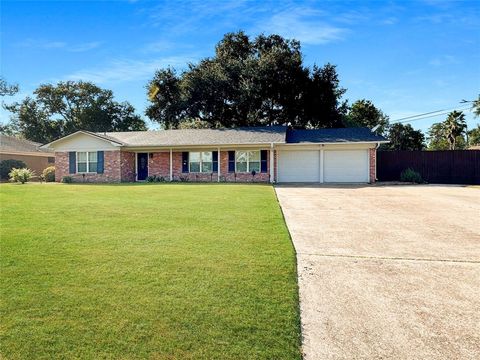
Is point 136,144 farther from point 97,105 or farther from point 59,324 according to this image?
point 97,105

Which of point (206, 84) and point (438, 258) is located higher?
point (206, 84)

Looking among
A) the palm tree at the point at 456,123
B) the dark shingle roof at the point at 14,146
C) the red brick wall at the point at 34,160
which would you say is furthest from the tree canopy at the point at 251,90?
the palm tree at the point at 456,123

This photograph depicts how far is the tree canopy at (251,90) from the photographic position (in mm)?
27656

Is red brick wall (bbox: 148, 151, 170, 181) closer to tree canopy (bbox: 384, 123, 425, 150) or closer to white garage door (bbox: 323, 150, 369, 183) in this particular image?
white garage door (bbox: 323, 150, 369, 183)

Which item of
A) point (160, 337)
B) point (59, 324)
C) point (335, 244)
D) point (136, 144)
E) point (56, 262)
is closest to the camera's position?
point (160, 337)

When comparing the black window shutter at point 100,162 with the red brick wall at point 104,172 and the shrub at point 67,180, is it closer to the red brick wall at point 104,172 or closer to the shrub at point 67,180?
the red brick wall at point 104,172

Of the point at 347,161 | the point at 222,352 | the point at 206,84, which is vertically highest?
the point at 206,84

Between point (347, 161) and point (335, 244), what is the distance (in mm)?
15279

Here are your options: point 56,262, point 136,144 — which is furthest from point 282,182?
point 56,262

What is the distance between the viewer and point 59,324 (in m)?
2.86

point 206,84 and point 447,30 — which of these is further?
point 206,84

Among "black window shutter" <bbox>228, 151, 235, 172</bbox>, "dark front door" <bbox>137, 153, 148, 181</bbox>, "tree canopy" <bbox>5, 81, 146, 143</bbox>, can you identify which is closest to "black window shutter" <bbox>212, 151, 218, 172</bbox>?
"black window shutter" <bbox>228, 151, 235, 172</bbox>

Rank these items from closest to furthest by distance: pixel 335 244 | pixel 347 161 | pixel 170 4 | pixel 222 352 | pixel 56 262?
pixel 222 352, pixel 56 262, pixel 335 244, pixel 170 4, pixel 347 161

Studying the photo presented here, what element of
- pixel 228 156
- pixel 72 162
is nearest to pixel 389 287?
pixel 228 156
